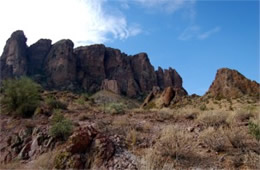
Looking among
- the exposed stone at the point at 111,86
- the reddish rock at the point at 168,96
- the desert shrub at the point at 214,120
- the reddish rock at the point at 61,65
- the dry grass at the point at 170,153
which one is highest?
the reddish rock at the point at 61,65

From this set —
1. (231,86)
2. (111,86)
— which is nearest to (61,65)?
(111,86)

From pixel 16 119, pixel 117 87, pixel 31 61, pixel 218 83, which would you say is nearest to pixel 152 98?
pixel 218 83

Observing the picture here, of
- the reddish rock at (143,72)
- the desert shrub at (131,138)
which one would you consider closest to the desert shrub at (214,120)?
the desert shrub at (131,138)

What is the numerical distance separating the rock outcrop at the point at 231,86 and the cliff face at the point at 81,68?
57.5 metres

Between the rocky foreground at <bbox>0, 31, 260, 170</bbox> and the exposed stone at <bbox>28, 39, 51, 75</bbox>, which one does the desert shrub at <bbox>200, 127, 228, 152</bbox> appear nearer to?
the rocky foreground at <bbox>0, 31, 260, 170</bbox>

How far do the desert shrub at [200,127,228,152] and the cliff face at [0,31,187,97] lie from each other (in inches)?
3667

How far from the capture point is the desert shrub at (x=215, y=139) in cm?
686

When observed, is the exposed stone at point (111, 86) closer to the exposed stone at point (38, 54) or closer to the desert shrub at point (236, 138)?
the exposed stone at point (38, 54)

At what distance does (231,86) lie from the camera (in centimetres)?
4353

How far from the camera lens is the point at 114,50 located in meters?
132

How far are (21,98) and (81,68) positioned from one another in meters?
106

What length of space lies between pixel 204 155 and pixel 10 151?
6.07 metres

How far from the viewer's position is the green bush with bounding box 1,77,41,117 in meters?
13.8

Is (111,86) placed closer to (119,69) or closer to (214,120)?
(119,69)
